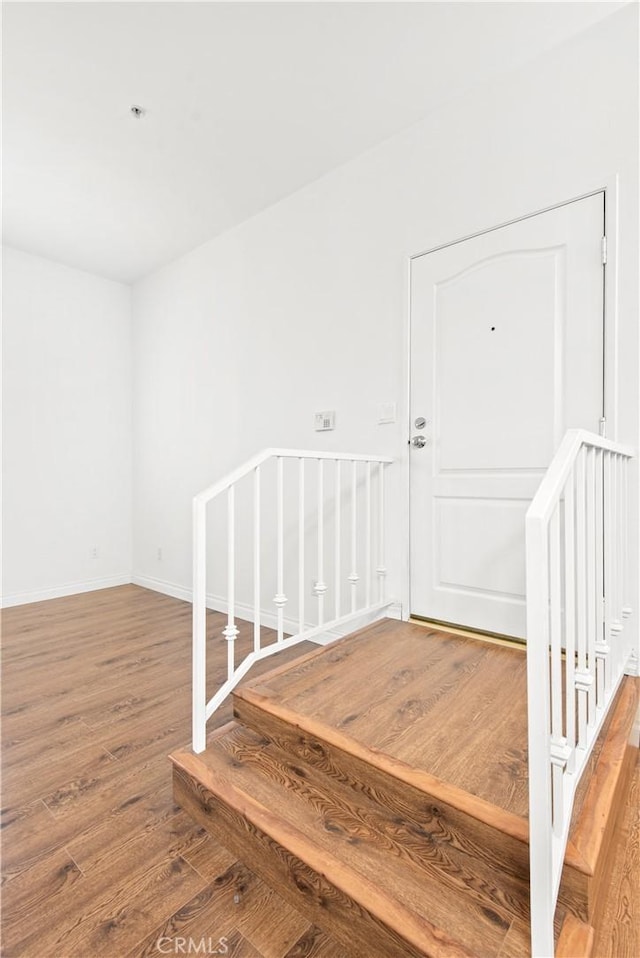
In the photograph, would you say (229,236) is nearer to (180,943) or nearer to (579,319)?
(579,319)

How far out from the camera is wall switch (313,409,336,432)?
2.67 m

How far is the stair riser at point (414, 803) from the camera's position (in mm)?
1024

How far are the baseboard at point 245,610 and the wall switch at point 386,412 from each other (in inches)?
37.6

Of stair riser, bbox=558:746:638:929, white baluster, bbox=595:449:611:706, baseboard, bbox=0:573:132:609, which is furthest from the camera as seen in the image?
baseboard, bbox=0:573:132:609

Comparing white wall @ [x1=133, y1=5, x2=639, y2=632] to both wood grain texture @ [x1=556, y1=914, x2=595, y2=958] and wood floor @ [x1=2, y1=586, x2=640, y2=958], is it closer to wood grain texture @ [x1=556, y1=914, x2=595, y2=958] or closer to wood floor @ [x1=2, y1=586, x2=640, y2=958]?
wood floor @ [x1=2, y1=586, x2=640, y2=958]

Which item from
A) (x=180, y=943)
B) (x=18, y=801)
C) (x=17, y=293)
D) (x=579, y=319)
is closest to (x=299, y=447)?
(x=579, y=319)

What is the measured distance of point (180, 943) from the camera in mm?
1017

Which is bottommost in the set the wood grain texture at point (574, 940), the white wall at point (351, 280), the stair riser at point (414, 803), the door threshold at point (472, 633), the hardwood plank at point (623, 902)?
the hardwood plank at point (623, 902)

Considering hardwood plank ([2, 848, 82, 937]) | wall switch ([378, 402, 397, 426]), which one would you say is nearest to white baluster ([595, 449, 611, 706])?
wall switch ([378, 402, 397, 426])

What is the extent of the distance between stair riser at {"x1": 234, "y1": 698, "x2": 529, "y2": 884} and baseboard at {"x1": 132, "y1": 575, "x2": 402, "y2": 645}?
0.94 meters

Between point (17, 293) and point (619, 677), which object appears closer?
point (619, 677)

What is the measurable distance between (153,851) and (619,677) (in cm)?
Answer: 155

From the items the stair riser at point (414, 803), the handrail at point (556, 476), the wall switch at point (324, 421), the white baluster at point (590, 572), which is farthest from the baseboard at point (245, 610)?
the handrail at point (556, 476)
